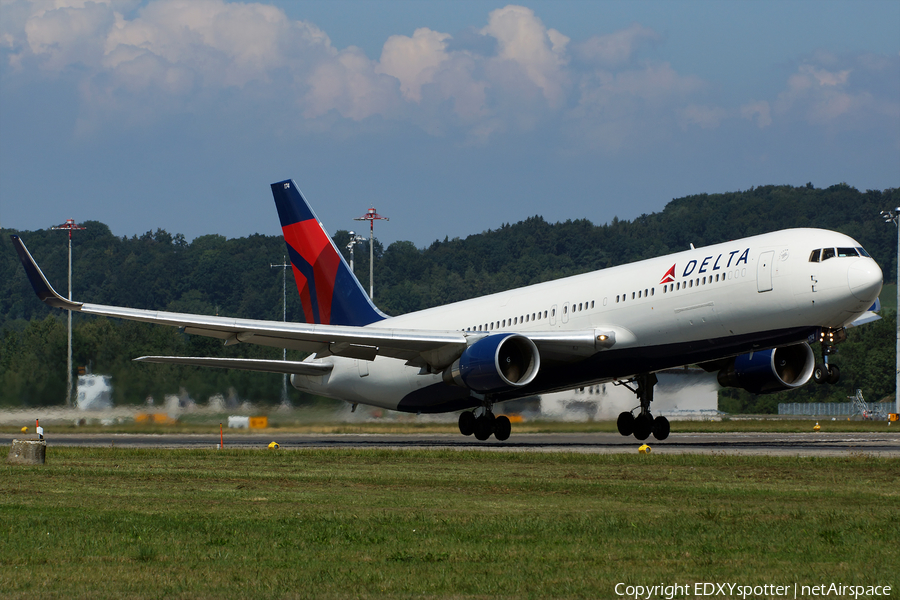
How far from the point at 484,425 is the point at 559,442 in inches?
140

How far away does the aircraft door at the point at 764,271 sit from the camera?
27.3 metres

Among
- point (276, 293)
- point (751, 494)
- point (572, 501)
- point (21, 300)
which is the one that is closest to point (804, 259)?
point (751, 494)

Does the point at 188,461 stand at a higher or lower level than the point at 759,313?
lower

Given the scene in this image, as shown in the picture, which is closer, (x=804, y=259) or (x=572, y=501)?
(x=572, y=501)

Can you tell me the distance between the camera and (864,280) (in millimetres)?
26422

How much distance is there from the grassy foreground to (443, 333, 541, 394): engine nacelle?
7.75 metres

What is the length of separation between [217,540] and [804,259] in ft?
63.6

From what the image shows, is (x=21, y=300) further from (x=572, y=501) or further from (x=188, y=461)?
(x=572, y=501)

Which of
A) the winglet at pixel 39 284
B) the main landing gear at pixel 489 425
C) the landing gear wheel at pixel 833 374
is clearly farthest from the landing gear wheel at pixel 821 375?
the winglet at pixel 39 284

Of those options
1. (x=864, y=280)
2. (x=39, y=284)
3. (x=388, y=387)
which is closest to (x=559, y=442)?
(x=388, y=387)

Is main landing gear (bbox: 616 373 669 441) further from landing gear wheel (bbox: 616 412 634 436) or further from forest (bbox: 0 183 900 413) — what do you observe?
forest (bbox: 0 183 900 413)

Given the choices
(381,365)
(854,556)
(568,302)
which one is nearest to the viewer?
(854,556)

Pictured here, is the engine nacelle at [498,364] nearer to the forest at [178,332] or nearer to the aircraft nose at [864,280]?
the aircraft nose at [864,280]

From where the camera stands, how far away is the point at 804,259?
2711cm
